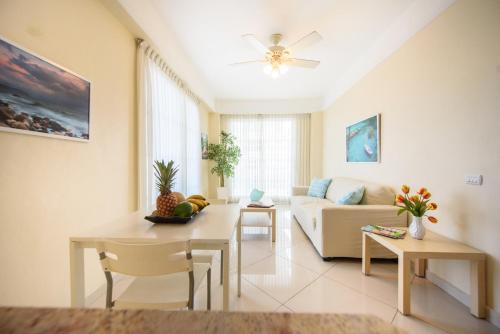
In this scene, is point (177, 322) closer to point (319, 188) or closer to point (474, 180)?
point (474, 180)

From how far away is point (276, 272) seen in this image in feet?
6.76

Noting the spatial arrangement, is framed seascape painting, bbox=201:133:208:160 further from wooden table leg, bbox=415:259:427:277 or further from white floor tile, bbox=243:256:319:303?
wooden table leg, bbox=415:259:427:277

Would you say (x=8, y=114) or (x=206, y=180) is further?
(x=206, y=180)

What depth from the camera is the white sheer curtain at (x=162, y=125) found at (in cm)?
218

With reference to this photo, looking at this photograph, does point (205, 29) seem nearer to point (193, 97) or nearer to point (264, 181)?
point (193, 97)

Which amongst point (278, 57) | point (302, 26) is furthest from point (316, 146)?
point (302, 26)

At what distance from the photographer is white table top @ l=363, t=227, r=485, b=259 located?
4.79 ft

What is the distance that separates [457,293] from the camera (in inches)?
64.6

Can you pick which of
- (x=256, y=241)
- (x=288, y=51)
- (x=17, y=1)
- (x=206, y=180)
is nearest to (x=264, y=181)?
(x=206, y=180)

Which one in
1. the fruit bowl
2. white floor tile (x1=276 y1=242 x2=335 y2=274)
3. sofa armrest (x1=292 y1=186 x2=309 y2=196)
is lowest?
white floor tile (x1=276 y1=242 x2=335 y2=274)

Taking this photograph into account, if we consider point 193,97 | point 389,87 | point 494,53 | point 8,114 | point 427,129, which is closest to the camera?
point 8,114

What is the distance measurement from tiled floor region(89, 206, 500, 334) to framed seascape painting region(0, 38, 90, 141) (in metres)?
1.66

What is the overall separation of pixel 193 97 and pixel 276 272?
3432 mm

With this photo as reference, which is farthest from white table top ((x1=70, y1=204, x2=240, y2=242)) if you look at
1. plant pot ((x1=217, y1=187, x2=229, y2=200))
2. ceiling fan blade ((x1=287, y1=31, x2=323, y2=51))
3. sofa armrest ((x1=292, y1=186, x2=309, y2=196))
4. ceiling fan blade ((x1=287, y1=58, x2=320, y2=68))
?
plant pot ((x1=217, y1=187, x2=229, y2=200))
